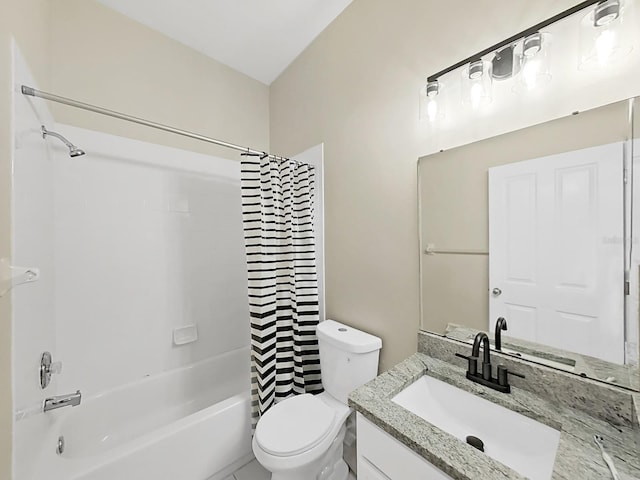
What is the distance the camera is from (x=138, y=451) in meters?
1.13

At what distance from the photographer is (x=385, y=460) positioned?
2.61 ft

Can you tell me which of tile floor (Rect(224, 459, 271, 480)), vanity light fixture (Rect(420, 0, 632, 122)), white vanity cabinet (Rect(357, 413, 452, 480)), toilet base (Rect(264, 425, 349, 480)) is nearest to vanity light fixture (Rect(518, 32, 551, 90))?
vanity light fixture (Rect(420, 0, 632, 122))

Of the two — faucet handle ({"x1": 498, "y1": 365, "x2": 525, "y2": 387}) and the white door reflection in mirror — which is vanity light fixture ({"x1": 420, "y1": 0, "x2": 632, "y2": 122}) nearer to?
the white door reflection in mirror

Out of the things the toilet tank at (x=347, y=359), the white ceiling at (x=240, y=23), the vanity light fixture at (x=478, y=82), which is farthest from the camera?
the white ceiling at (x=240, y=23)

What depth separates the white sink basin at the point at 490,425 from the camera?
742 mm

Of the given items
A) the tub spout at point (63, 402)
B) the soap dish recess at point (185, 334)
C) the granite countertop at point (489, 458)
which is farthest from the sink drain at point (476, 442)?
the soap dish recess at point (185, 334)

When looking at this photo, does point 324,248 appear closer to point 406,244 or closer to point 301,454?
point 406,244

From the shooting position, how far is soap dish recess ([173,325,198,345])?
75.2 inches

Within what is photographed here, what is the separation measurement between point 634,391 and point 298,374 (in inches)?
59.9

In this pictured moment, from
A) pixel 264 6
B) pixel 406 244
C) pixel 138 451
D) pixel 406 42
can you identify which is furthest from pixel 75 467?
pixel 264 6

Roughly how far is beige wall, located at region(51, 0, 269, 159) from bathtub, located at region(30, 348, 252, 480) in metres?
1.66

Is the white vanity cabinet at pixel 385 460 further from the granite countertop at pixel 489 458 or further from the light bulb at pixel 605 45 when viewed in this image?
the light bulb at pixel 605 45

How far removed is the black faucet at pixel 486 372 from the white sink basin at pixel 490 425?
7 cm

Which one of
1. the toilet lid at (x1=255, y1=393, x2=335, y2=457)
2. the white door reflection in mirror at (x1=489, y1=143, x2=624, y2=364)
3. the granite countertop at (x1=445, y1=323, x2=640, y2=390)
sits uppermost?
the white door reflection in mirror at (x1=489, y1=143, x2=624, y2=364)
